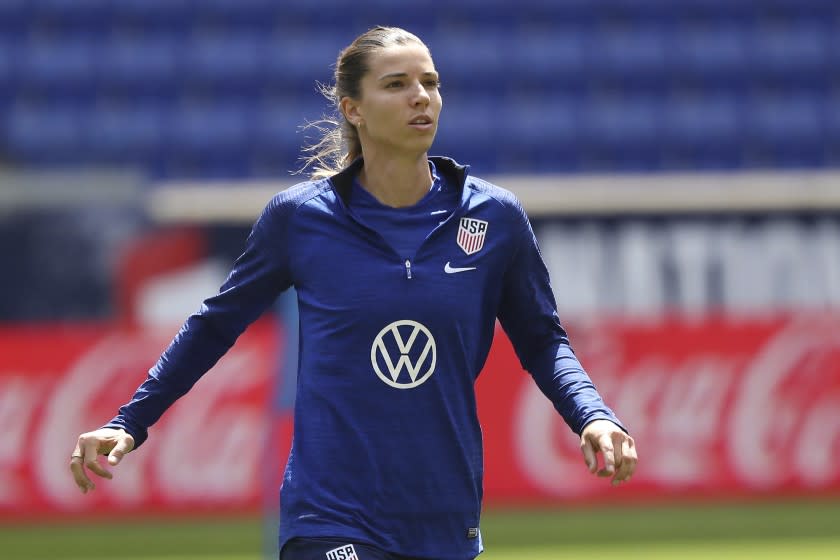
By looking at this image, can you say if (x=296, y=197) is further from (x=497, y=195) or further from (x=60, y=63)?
(x=60, y=63)

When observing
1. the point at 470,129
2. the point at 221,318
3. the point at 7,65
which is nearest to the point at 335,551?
the point at 221,318

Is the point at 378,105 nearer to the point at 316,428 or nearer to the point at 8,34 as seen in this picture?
the point at 316,428

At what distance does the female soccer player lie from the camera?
2967 millimetres

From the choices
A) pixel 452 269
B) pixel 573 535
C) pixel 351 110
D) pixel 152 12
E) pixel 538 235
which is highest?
pixel 152 12

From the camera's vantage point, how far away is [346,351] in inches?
118

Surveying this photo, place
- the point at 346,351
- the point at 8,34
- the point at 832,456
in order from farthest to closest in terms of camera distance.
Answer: the point at 8,34
the point at 832,456
the point at 346,351

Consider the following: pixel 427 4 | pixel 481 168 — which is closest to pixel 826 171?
pixel 481 168

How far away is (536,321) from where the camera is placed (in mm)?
3213

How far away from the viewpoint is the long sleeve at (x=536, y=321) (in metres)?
3.14

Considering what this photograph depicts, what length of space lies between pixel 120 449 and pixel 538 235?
8.59 meters

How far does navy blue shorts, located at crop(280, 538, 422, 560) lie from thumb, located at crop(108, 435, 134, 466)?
1.37ft

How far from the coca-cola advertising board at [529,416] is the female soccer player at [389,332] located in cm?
640

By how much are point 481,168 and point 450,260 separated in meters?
10.3

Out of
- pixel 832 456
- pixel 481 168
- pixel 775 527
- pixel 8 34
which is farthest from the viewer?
pixel 8 34
